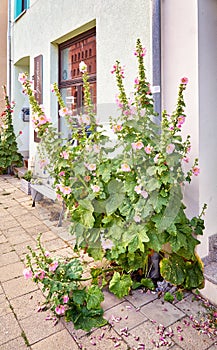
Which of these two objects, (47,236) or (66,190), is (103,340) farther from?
(47,236)

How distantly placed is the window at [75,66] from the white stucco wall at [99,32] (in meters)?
0.10

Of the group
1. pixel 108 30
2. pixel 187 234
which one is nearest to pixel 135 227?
pixel 187 234

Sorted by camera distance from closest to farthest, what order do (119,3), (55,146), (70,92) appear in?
(55,146)
(119,3)
(70,92)

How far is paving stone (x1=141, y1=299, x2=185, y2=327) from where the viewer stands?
174cm

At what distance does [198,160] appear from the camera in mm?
2010

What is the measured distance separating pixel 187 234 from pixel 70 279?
83 cm

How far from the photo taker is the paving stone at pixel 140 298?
6.23 feet

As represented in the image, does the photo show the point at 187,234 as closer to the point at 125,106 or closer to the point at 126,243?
the point at 126,243

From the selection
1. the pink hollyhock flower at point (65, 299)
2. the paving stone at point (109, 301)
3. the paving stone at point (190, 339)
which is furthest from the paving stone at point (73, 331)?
the paving stone at point (190, 339)

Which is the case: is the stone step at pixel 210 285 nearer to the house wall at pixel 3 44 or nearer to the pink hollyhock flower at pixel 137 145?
the pink hollyhock flower at pixel 137 145

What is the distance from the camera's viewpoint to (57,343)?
1.57 meters

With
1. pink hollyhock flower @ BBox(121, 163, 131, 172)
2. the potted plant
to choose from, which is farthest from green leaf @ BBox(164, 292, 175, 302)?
the potted plant

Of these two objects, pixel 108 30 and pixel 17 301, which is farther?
pixel 108 30

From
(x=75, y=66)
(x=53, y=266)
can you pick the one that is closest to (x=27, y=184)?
(x=75, y=66)
